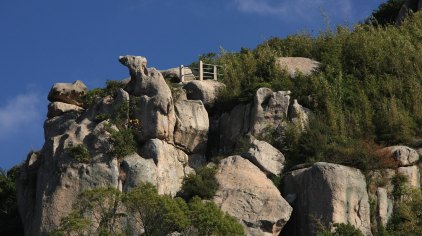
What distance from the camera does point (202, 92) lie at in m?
46.8

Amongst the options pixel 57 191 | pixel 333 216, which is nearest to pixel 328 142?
pixel 333 216

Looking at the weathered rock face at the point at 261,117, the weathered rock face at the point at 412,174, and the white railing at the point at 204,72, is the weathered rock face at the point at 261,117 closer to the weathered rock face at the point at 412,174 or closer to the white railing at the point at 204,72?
the white railing at the point at 204,72

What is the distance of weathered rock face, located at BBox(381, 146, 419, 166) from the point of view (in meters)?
41.8

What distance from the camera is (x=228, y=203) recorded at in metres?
40.0

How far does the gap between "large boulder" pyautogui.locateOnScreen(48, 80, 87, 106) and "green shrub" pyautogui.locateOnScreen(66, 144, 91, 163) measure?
4.83 metres

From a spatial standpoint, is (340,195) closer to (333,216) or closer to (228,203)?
(333,216)

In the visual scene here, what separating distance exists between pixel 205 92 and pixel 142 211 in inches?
458

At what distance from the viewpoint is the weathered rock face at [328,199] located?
39.6 meters

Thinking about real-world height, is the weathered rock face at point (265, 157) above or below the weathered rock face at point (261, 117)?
below

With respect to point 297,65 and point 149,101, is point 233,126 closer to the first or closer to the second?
point 149,101

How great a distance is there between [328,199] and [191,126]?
22.0ft

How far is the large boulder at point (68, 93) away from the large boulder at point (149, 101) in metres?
2.44

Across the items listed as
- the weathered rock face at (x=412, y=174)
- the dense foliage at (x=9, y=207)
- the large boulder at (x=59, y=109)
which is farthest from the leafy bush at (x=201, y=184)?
the dense foliage at (x=9, y=207)

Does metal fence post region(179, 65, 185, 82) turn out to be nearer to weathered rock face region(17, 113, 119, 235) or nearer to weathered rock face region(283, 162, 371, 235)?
weathered rock face region(17, 113, 119, 235)
